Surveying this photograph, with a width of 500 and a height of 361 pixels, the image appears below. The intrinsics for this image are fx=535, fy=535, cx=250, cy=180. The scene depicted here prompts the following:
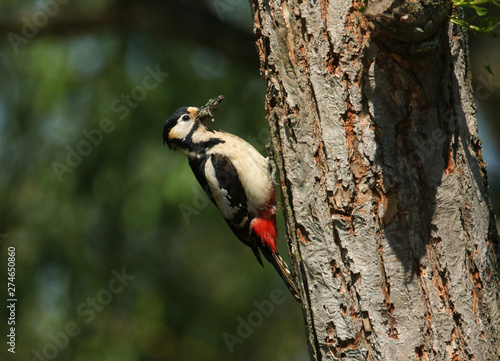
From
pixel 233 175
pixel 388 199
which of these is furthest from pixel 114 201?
pixel 388 199

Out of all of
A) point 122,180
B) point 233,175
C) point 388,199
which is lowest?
point 122,180

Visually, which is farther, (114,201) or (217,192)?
(114,201)

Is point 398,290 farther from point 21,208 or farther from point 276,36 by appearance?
point 21,208

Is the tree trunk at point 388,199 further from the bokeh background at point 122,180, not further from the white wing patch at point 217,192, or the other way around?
the bokeh background at point 122,180

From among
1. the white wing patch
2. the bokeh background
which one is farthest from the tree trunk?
the bokeh background

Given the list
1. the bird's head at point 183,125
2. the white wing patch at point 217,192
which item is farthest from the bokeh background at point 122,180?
the bird's head at point 183,125

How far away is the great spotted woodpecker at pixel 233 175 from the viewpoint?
3812 mm

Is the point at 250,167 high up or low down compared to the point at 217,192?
up

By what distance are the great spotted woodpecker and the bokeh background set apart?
0.47 m

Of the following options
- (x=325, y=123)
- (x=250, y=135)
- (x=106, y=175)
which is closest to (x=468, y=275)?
(x=325, y=123)

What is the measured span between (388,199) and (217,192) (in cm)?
221

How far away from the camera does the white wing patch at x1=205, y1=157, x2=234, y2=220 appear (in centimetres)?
389

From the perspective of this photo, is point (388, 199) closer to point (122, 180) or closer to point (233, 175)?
point (233, 175)

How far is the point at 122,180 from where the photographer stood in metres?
4.66
